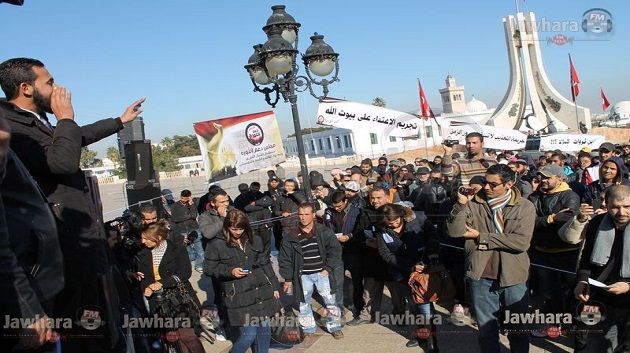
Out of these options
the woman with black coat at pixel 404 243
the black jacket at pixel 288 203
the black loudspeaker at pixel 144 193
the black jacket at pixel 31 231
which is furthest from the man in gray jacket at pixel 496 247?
the black loudspeaker at pixel 144 193

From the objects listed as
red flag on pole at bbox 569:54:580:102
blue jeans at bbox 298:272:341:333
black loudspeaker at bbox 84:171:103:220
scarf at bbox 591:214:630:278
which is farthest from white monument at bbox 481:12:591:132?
black loudspeaker at bbox 84:171:103:220

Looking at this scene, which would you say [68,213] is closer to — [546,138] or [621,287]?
[621,287]

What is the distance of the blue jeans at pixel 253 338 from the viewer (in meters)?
4.61

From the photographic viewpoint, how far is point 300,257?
18.2 feet

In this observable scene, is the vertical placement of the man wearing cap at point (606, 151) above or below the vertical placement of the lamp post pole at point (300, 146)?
below

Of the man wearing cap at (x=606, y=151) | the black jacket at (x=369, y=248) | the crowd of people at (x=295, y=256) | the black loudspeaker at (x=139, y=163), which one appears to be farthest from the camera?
the black loudspeaker at (x=139, y=163)

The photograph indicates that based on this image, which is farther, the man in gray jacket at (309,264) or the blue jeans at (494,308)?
the man in gray jacket at (309,264)

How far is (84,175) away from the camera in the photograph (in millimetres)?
2465

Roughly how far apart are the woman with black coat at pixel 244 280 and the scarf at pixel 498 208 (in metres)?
2.12

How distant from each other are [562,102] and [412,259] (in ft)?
169

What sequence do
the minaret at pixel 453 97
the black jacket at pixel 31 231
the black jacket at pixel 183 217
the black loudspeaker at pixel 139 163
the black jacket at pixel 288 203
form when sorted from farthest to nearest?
the minaret at pixel 453 97 → the black loudspeaker at pixel 139 163 → the black jacket at pixel 183 217 → the black jacket at pixel 288 203 → the black jacket at pixel 31 231

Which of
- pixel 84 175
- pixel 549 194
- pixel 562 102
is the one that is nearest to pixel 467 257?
pixel 549 194

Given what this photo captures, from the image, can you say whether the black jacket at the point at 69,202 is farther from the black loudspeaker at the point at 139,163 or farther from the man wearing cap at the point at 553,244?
the black loudspeaker at the point at 139,163

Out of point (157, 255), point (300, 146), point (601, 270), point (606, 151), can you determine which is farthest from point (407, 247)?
point (606, 151)
